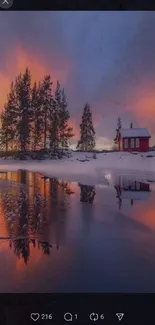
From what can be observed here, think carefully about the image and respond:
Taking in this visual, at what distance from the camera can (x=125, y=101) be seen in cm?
163

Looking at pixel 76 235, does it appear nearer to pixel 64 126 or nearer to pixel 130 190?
pixel 130 190

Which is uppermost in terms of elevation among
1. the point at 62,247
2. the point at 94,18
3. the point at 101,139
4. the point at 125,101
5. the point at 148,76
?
the point at 94,18

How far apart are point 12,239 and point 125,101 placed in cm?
76

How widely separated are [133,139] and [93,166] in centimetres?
23

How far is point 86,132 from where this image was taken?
165cm

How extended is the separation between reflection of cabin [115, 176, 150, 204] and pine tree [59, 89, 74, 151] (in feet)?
0.98

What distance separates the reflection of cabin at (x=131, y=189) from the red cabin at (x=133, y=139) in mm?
144
